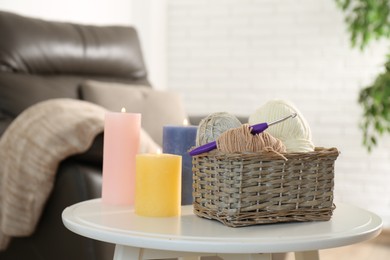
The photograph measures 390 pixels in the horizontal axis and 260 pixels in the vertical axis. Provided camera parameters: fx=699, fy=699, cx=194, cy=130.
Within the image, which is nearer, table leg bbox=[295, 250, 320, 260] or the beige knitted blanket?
table leg bbox=[295, 250, 320, 260]

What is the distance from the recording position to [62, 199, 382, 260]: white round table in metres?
0.90

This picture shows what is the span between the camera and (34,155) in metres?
1.60

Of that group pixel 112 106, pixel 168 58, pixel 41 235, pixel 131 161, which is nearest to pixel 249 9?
pixel 168 58

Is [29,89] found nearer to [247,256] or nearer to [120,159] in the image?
[120,159]

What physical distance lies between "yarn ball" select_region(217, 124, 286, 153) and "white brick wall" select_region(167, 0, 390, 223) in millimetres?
2432

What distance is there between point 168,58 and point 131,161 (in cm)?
255

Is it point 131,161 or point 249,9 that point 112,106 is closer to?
point 131,161

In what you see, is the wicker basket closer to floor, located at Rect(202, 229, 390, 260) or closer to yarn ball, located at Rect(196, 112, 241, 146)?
yarn ball, located at Rect(196, 112, 241, 146)

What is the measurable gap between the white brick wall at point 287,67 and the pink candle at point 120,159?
2.33 metres

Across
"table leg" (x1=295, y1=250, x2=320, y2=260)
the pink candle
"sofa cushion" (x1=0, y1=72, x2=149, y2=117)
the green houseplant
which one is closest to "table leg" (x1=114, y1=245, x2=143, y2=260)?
the pink candle

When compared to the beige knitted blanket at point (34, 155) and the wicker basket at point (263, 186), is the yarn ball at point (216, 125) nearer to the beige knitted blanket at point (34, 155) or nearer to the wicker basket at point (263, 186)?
the wicker basket at point (263, 186)

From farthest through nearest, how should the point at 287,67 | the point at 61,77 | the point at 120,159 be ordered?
the point at 287,67, the point at 61,77, the point at 120,159

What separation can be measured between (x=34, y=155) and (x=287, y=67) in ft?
6.80

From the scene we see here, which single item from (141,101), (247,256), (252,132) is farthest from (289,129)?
(141,101)
